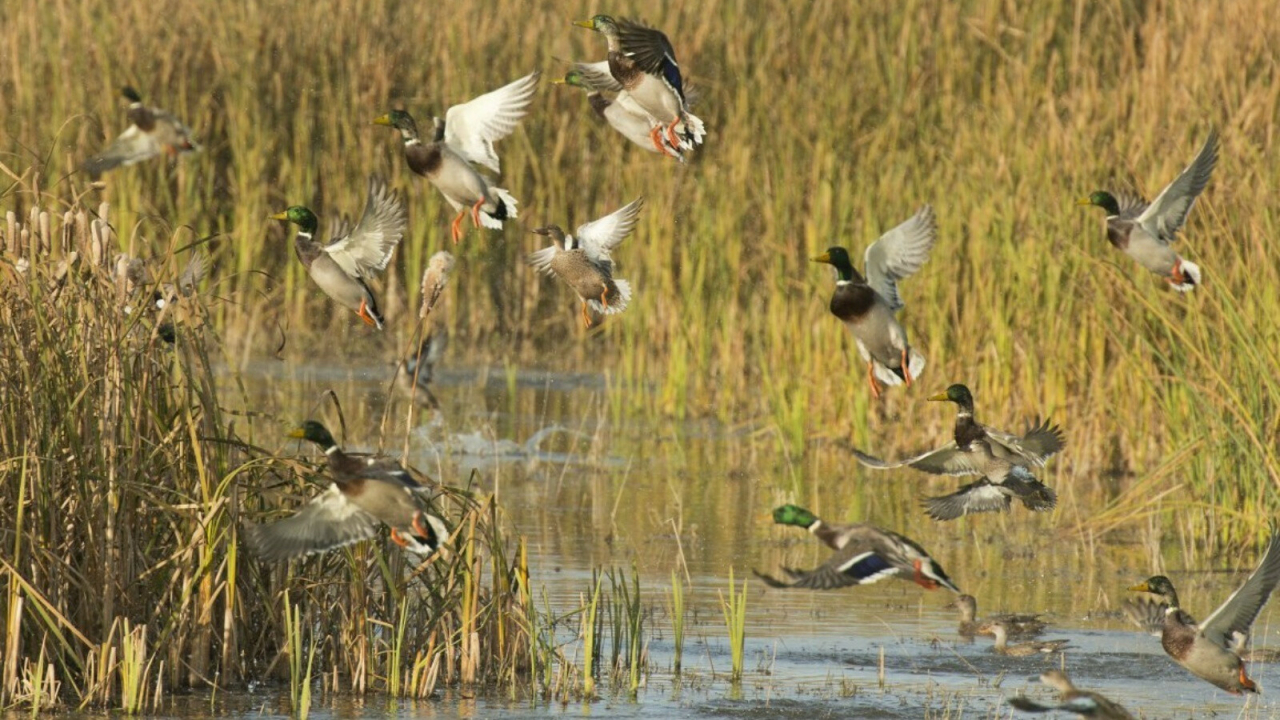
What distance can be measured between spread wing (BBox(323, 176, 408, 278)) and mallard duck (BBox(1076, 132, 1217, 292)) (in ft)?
10.1

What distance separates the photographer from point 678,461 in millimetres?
12211

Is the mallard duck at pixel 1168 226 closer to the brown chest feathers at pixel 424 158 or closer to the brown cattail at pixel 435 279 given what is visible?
the brown chest feathers at pixel 424 158

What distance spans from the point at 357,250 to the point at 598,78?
150 cm

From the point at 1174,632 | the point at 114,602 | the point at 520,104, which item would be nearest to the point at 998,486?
the point at 1174,632

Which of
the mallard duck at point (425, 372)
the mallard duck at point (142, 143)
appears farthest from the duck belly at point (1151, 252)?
the mallard duck at point (142, 143)

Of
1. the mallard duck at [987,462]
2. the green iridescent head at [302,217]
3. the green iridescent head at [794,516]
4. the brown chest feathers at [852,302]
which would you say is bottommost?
the green iridescent head at [794,516]

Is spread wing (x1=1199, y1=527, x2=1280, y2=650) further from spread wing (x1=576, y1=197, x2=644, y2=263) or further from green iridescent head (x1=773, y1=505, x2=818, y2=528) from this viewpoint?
spread wing (x1=576, y1=197, x2=644, y2=263)

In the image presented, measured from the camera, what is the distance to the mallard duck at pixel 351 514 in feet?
18.1

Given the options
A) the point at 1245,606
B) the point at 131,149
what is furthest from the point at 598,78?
the point at 131,149

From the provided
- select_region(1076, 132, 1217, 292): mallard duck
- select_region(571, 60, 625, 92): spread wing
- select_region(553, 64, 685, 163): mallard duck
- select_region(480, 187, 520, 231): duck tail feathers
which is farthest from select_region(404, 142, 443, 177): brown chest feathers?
select_region(1076, 132, 1217, 292): mallard duck

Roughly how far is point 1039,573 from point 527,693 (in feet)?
11.5

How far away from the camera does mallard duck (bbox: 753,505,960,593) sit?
5.89 metres

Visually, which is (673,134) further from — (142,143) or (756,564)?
(142,143)

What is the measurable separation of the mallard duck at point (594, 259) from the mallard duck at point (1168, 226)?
2.06m
